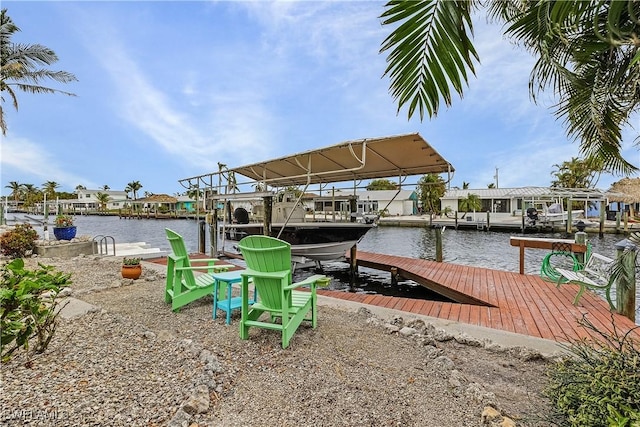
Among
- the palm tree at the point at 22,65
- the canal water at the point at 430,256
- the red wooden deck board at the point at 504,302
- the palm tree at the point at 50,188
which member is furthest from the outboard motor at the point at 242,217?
the palm tree at the point at 50,188

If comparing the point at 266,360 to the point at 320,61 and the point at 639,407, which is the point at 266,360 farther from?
the point at 320,61

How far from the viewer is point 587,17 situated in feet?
4.87

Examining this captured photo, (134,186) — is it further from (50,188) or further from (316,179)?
(316,179)

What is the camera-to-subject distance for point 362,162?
18.5 ft

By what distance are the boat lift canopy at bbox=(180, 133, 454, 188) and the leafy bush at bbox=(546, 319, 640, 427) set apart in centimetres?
397

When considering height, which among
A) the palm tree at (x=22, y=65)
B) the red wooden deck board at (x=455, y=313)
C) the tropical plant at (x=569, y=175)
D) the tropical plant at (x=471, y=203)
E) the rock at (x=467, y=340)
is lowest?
the red wooden deck board at (x=455, y=313)

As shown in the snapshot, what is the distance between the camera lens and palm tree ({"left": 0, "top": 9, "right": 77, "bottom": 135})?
1781 centimetres

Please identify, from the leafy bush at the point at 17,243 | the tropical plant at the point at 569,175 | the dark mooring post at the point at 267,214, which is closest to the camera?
the dark mooring post at the point at 267,214

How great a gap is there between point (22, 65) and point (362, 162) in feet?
73.4

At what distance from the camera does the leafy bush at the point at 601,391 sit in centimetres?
153

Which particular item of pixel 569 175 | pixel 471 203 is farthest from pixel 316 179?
pixel 569 175

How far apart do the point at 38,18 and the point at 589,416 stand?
351 inches

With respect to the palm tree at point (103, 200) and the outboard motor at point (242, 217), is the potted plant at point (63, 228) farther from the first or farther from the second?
the palm tree at point (103, 200)

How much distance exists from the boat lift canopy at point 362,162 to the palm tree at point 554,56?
342 cm
